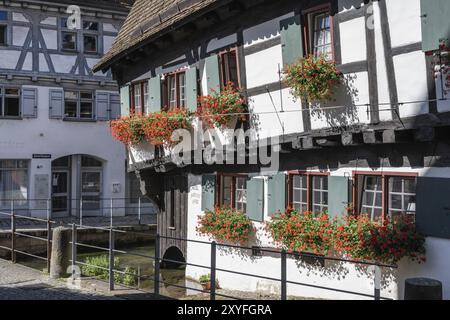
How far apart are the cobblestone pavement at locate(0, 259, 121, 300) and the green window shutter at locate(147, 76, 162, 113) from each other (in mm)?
5234

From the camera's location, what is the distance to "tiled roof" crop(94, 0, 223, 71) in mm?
13547

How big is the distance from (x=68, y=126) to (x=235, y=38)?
46.9 feet

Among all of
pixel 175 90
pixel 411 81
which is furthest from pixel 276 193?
pixel 175 90

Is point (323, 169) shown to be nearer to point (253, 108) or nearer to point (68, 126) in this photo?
point (253, 108)

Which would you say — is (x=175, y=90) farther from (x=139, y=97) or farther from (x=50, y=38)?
(x=50, y=38)

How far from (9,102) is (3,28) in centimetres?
292

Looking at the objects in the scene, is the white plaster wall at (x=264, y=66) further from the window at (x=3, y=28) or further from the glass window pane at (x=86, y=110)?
the window at (x=3, y=28)

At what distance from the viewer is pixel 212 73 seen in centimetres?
1319

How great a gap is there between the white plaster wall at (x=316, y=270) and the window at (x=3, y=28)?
13.2 metres

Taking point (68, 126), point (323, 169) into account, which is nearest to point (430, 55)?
point (323, 169)

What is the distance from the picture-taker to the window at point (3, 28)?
77.7 feet

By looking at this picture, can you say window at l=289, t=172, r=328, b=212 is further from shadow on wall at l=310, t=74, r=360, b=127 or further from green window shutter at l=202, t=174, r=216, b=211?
green window shutter at l=202, t=174, r=216, b=211

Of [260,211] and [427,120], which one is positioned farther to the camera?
[260,211]
